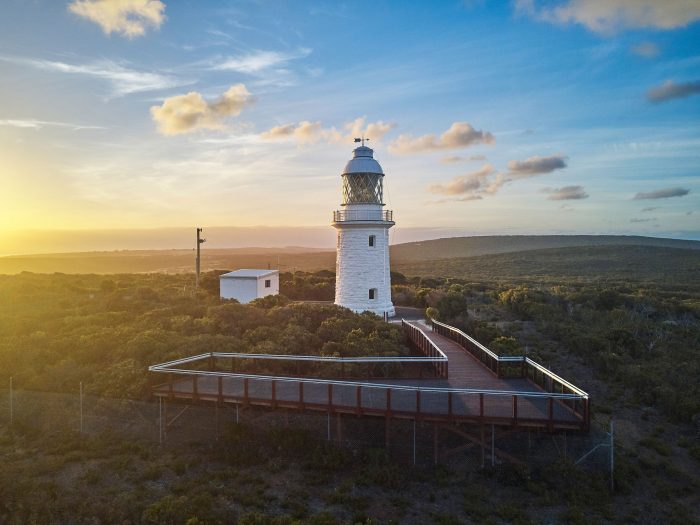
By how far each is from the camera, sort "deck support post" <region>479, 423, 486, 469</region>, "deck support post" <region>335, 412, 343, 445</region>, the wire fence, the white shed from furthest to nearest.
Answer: the white shed
"deck support post" <region>335, 412, 343, 445</region>
the wire fence
"deck support post" <region>479, 423, 486, 469</region>

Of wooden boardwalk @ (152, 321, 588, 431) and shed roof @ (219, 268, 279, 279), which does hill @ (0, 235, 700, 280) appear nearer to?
shed roof @ (219, 268, 279, 279)

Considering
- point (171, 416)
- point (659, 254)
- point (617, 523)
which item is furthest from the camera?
point (659, 254)

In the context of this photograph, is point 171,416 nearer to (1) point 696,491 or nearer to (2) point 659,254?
(1) point 696,491

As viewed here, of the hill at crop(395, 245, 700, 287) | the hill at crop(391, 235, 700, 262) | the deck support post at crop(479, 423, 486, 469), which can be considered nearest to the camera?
the deck support post at crop(479, 423, 486, 469)

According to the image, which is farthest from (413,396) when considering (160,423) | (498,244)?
(498,244)

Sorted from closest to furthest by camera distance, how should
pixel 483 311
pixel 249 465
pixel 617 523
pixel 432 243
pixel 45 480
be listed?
pixel 617 523
pixel 45 480
pixel 249 465
pixel 483 311
pixel 432 243

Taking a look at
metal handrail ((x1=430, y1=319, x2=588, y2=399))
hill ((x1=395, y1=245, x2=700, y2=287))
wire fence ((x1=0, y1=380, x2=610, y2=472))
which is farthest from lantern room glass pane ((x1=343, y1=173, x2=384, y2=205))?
hill ((x1=395, y1=245, x2=700, y2=287))

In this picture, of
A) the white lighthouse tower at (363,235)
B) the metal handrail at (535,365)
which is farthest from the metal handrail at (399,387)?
the white lighthouse tower at (363,235)

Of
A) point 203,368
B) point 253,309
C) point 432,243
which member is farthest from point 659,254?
point 203,368

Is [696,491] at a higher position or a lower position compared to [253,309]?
lower
